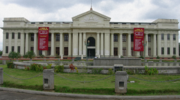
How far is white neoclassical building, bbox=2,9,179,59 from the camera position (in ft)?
158

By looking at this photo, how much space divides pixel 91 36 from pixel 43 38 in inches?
672

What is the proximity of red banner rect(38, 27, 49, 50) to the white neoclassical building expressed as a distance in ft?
7.01

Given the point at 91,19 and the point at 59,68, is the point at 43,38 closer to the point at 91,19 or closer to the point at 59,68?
the point at 91,19

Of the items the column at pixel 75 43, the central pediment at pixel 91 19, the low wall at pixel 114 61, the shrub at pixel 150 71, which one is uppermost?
the central pediment at pixel 91 19

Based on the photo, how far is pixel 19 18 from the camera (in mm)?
50812

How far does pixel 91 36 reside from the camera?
49938 millimetres

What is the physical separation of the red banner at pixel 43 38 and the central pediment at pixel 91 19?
36.0ft

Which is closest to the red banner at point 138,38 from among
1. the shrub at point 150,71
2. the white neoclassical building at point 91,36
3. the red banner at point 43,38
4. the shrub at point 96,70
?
the white neoclassical building at point 91,36

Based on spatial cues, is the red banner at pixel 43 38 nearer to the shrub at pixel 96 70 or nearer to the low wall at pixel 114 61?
the low wall at pixel 114 61

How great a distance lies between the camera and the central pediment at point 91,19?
4797 cm

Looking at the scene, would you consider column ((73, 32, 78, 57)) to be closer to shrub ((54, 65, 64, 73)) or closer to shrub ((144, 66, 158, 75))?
shrub ((54, 65, 64, 73))

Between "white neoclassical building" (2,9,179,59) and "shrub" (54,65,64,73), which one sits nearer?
"shrub" (54,65,64,73)

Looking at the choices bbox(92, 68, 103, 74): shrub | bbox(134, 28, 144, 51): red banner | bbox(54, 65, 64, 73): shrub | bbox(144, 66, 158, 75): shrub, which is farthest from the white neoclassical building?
bbox(144, 66, 158, 75): shrub

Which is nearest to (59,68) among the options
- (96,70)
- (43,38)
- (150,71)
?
(96,70)
